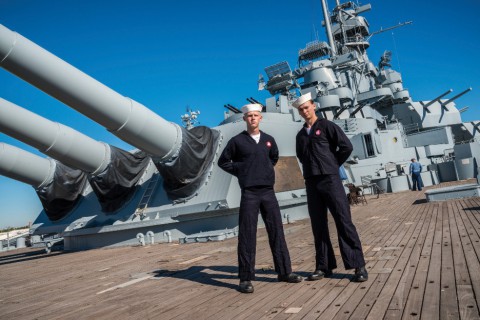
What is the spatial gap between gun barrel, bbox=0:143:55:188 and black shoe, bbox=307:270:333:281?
7.96 m

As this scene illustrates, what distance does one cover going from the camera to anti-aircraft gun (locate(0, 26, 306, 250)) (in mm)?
5082

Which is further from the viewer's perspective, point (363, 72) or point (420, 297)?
point (363, 72)

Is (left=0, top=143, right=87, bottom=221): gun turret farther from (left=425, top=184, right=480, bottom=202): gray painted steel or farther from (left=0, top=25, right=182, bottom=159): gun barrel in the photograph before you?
(left=425, top=184, right=480, bottom=202): gray painted steel

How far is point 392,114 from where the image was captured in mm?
30766

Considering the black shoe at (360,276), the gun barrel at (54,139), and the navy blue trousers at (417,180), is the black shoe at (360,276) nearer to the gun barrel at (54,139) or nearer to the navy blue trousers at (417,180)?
the gun barrel at (54,139)

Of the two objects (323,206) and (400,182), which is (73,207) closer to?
(323,206)

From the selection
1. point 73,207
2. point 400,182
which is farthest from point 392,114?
point 73,207

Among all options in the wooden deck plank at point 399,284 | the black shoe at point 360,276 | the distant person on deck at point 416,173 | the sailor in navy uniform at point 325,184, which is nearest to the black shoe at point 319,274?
the sailor in navy uniform at point 325,184

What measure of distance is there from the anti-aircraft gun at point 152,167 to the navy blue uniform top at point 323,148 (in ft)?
12.9

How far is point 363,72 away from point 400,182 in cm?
1729

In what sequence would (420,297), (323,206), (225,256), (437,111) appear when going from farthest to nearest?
(437,111) → (225,256) → (323,206) → (420,297)

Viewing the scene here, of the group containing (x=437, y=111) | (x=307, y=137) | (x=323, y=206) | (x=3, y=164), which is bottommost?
(x=323, y=206)

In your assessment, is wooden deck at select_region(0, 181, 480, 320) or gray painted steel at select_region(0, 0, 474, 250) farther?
gray painted steel at select_region(0, 0, 474, 250)

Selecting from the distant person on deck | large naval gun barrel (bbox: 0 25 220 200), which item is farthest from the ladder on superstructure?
the distant person on deck
